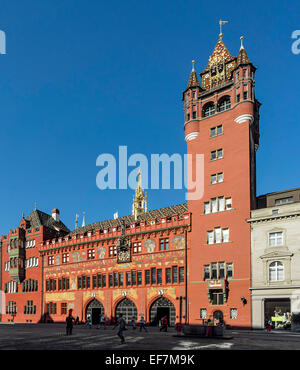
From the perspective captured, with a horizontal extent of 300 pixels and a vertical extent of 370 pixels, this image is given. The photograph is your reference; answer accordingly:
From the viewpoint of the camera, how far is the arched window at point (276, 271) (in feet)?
132

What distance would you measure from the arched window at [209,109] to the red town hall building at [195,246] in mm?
150

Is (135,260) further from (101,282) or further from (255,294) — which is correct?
(255,294)

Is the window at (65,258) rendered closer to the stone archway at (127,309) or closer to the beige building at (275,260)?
the stone archway at (127,309)

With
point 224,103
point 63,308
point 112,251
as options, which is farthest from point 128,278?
point 224,103

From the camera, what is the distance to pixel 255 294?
41.3 meters

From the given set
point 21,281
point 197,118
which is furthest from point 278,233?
point 21,281

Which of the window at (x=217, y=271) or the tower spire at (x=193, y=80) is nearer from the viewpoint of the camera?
the window at (x=217, y=271)

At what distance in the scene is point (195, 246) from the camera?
47.1 metres

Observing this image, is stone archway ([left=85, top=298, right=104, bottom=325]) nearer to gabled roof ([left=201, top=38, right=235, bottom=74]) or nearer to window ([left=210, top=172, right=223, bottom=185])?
window ([left=210, top=172, right=223, bottom=185])

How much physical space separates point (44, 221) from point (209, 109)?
115ft

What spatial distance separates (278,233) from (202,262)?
9279 millimetres

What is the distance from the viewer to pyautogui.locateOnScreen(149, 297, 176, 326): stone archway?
47.7m

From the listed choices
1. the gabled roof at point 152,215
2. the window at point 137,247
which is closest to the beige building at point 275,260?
the gabled roof at point 152,215

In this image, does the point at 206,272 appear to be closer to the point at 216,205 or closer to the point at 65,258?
the point at 216,205
